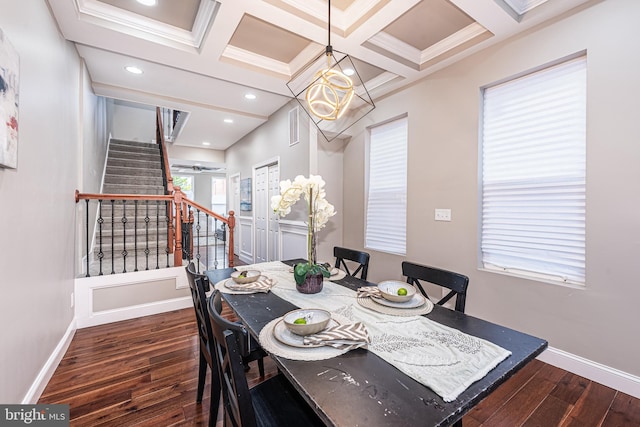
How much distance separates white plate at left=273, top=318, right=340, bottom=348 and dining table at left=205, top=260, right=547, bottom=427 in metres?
0.06

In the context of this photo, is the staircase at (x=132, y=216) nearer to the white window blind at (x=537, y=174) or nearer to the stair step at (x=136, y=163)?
the stair step at (x=136, y=163)

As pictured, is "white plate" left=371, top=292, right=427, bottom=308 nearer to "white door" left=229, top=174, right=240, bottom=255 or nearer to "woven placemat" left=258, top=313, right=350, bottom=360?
"woven placemat" left=258, top=313, right=350, bottom=360

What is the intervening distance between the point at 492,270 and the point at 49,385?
358 centimetres

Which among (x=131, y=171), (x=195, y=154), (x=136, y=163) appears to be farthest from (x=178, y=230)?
(x=195, y=154)

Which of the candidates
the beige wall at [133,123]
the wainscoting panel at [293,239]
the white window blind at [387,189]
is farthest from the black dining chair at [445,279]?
the beige wall at [133,123]

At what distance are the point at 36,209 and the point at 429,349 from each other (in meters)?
2.39

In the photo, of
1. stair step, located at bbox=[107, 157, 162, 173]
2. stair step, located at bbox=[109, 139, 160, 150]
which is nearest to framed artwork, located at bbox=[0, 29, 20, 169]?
stair step, located at bbox=[107, 157, 162, 173]

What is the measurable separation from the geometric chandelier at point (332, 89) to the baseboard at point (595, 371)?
2.48 meters

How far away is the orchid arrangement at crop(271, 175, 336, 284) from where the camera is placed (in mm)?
1635

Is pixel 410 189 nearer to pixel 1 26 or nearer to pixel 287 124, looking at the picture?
pixel 287 124

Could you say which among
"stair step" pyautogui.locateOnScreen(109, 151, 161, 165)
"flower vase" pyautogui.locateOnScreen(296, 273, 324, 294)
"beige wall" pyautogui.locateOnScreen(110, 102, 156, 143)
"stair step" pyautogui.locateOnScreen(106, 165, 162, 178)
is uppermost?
"beige wall" pyautogui.locateOnScreen(110, 102, 156, 143)

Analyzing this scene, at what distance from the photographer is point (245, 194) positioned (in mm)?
5914

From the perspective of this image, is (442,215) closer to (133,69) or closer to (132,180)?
(133,69)

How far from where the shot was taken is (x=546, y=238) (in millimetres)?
2191
